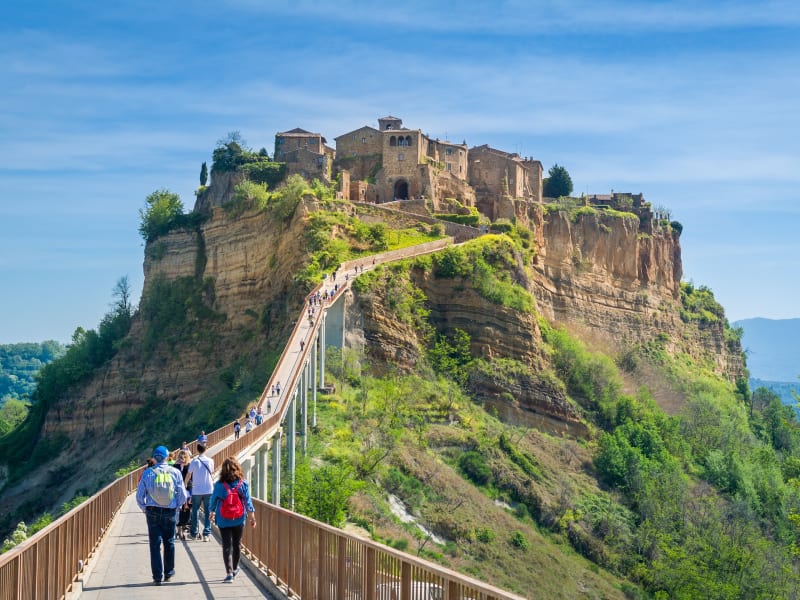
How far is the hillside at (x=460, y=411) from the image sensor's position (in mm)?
45156

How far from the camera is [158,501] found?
1326 centimetres

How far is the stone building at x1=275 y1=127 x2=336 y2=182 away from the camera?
70.3 meters

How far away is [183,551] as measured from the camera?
1616cm

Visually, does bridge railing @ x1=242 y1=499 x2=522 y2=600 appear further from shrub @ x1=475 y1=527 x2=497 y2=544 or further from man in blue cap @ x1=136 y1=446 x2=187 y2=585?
shrub @ x1=475 y1=527 x2=497 y2=544

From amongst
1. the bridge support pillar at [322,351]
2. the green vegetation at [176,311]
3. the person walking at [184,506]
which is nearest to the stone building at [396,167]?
the green vegetation at [176,311]

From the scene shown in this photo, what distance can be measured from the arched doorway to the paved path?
184ft

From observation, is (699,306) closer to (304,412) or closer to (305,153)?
(305,153)

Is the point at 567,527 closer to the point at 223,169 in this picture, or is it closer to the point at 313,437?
the point at 313,437

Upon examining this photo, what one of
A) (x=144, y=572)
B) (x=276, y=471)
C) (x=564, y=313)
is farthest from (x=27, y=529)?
(x=564, y=313)

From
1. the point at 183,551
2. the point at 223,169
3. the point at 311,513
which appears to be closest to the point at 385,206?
the point at 223,169

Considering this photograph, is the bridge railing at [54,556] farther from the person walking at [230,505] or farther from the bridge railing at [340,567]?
the bridge railing at [340,567]

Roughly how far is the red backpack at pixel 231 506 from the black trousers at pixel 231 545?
0.21 meters

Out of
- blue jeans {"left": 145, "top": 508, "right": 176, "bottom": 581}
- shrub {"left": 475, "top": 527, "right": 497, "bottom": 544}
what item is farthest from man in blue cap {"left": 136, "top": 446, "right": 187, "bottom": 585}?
shrub {"left": 475, "top": 527, "right": 497, "bottom": 544}

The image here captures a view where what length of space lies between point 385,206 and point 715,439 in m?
30.3
